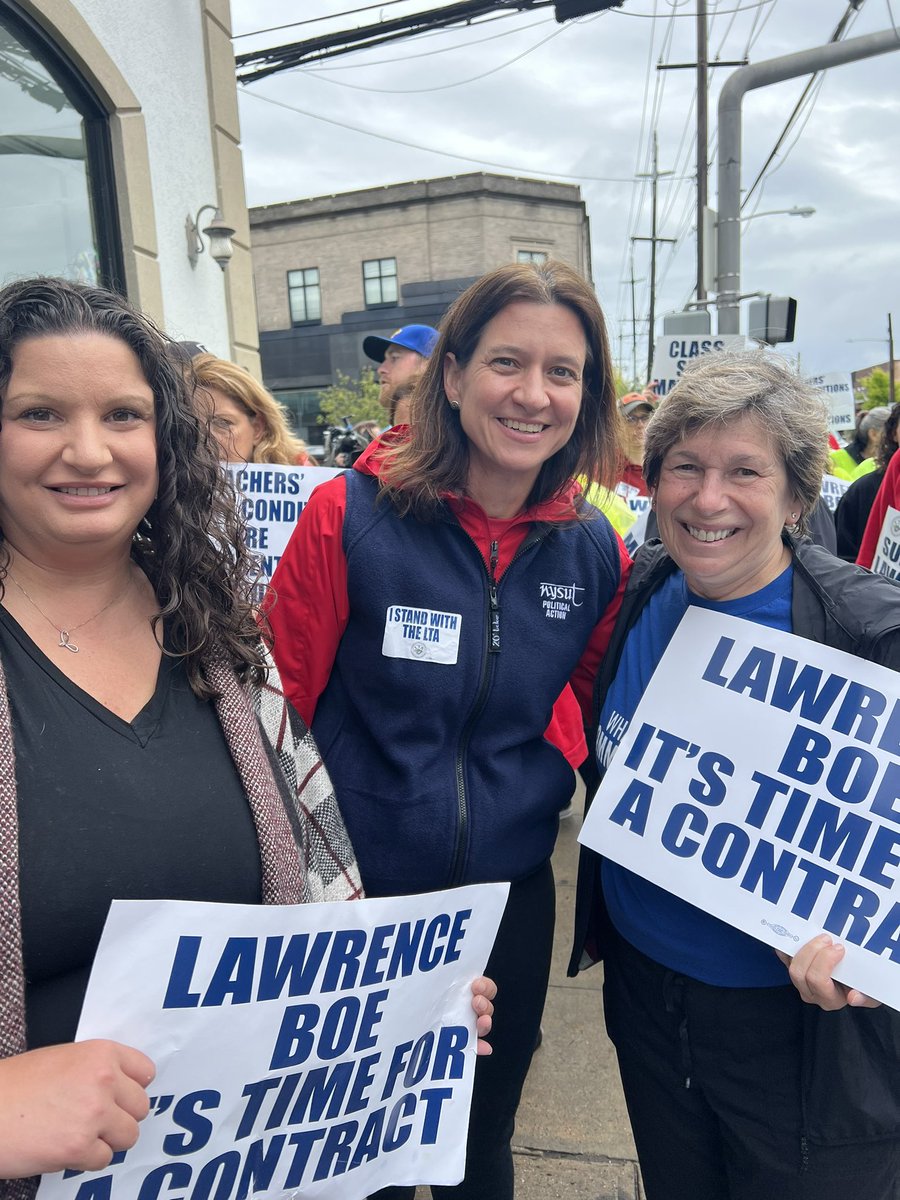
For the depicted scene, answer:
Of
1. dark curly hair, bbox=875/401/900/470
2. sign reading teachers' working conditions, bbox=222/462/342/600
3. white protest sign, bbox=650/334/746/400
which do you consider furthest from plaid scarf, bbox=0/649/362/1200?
white protest sign, bbox=650/334/746/400

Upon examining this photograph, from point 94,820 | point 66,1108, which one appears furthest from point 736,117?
point 66,1108

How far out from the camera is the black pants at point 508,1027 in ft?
6.33

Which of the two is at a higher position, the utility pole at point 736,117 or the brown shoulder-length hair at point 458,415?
the utility pole at point 736,117

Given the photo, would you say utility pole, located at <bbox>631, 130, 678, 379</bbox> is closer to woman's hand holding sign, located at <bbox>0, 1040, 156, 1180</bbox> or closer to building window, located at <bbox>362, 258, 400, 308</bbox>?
building window, located at <bbox>362, 258, 400, 308</bbox>

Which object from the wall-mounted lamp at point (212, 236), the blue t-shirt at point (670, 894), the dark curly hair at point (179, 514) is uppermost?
the wall-mounted lamp at point (212, 236)

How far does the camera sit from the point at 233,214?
7.28m

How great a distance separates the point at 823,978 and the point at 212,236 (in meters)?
6.91

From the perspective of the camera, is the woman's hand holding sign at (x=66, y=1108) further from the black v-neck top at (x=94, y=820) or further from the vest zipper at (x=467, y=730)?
the vest zipper at (x=467, y=730)

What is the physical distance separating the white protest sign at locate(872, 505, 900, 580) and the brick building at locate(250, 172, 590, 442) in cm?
2961

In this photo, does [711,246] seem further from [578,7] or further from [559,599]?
[559,599]

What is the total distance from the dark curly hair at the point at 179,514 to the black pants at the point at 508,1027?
33.4 inches

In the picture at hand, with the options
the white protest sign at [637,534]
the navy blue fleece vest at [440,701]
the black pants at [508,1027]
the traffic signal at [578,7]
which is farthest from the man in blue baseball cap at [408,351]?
the traffic signal at [578,7]

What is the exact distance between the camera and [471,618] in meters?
1.80

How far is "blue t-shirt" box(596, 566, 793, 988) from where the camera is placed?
1.60m
